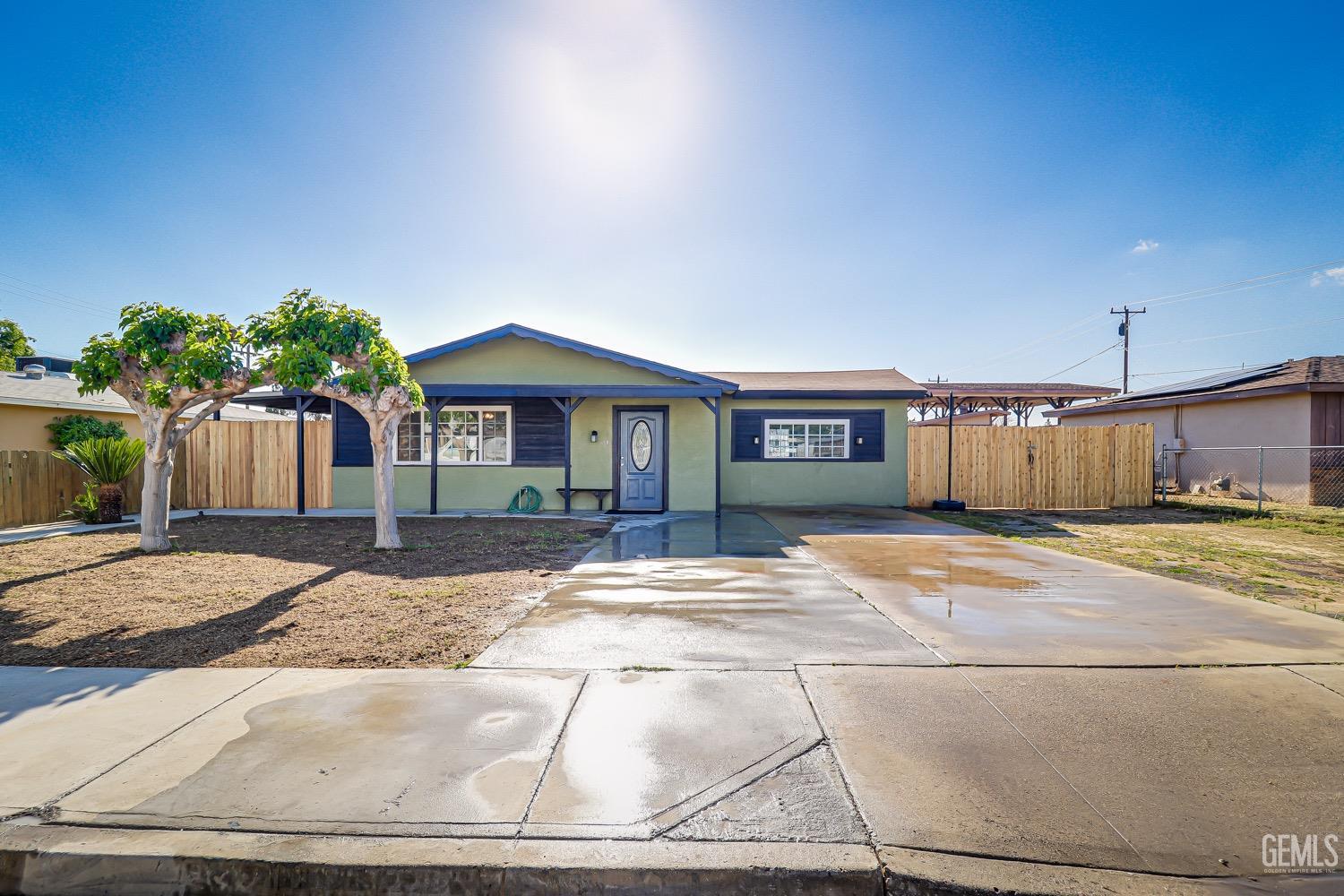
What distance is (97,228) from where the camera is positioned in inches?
558

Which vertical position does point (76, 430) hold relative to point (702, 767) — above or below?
above

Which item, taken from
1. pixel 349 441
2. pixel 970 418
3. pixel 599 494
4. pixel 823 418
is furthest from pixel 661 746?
pixel 970 418

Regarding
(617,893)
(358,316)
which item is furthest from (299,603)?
(617,893)

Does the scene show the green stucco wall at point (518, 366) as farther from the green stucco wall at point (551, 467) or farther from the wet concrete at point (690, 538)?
the wet concrete at point (690, 538)

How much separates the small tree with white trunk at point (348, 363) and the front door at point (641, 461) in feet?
17.8

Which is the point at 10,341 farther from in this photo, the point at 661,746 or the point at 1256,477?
the point at 1256,477

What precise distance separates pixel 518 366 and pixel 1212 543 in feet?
42.7

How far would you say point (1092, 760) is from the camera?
8.64ft

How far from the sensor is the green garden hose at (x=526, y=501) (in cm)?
1288

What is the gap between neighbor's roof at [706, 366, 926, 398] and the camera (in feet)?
45.2

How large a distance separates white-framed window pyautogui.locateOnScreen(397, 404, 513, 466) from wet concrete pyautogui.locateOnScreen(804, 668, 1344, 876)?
1085cm

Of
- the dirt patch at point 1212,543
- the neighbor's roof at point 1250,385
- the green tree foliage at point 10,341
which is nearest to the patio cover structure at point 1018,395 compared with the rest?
the neighbor's roof at point 1250,385

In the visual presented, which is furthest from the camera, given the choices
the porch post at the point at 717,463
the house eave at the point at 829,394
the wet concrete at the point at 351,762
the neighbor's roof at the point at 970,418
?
the neighbor's roof at the point at 970,418

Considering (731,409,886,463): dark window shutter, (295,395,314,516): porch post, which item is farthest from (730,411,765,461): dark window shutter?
(295,395,314,516): porch post
